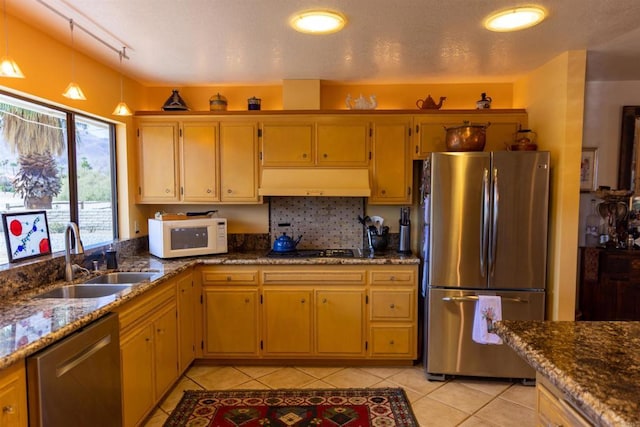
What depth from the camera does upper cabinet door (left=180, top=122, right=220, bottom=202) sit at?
3.43 meters

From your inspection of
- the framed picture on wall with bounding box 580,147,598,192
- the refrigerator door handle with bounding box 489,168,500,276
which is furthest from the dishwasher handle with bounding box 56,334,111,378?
the framed picture on wall with bounding box 580,147,598,192

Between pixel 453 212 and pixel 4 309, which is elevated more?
pixel 453 212

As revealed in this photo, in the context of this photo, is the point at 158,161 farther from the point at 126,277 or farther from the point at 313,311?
the point at 313,311

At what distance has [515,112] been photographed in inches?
130

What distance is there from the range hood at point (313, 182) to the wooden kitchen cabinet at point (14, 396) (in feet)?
7.12

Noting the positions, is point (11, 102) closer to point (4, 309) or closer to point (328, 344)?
point (4, 309)

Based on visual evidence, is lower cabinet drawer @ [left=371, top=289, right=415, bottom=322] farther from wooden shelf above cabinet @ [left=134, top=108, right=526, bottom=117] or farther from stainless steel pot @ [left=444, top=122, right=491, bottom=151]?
wooden shelf above cabinet @ [left=134, top=108, right=526, bottom=117]

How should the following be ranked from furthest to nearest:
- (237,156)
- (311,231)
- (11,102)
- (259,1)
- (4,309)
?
(311,231)
(237,156)
(11,102)
(259,1)
(4,309)

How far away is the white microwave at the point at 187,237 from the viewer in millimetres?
3127

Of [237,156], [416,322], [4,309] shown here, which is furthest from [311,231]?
[4,309]

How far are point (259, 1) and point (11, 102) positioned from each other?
1.66 m

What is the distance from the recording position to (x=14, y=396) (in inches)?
55.2

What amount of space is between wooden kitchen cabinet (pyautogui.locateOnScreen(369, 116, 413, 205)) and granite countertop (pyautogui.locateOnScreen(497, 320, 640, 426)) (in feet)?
6.27

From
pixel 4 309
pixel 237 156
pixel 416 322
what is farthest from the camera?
pixel 237 156
